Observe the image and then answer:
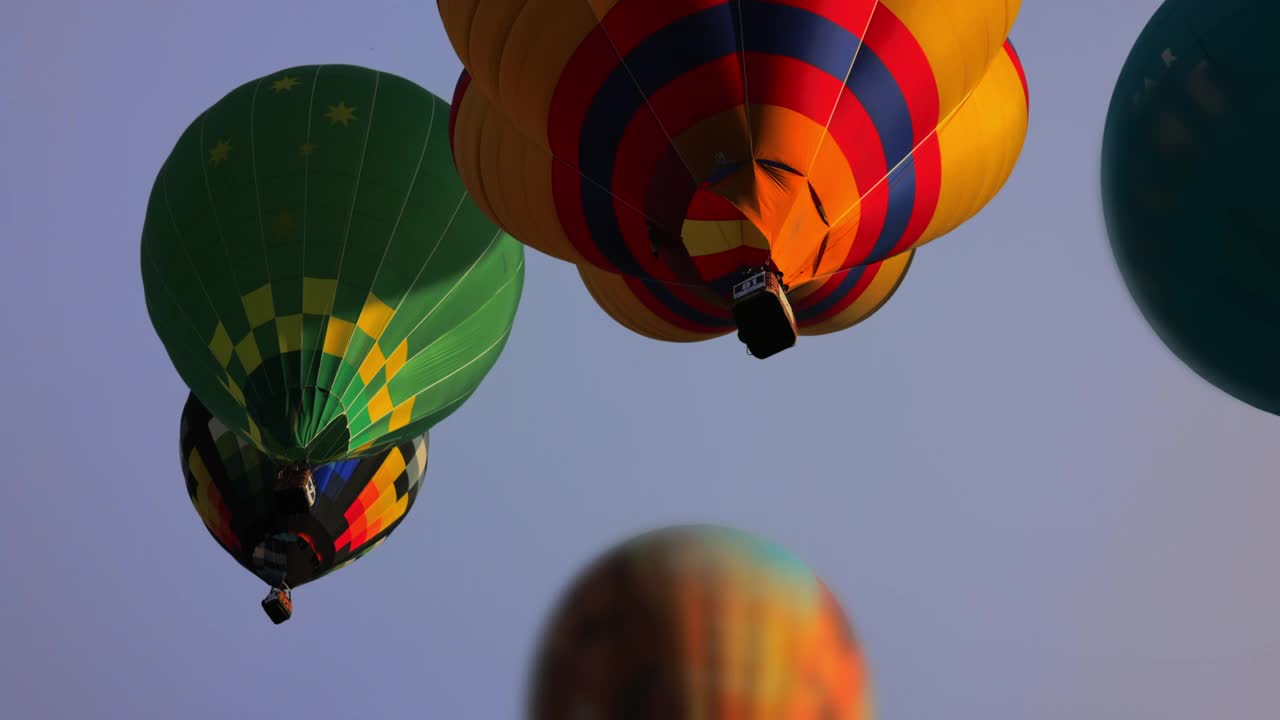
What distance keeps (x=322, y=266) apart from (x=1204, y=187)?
5371 millimetres

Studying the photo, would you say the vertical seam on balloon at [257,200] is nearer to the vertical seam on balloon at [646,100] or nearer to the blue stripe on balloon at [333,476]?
the blue stripe on balloon at [333,476]

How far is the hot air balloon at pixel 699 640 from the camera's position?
5.79 meters

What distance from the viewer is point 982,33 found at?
6910mm

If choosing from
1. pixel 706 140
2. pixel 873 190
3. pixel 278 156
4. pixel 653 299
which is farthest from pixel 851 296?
pixel 278 156

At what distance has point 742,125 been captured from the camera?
638 centimetres

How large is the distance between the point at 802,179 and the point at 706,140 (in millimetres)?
456

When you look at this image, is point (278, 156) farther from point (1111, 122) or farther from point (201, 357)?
point (1111, 122)

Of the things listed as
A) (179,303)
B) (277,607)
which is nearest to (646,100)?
(179,303)

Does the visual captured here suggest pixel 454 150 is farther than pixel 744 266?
Yes

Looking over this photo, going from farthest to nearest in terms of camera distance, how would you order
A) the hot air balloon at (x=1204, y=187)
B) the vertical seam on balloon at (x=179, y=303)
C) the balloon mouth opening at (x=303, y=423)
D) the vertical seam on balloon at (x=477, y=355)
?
the vertical seam on balloon at (x=477, y=355) → the vertical seam on balloon at (x=179, y=303) → the balloon mouth opening at (x=303, y=423) → the hot air balloon at (x=1204, y=187)

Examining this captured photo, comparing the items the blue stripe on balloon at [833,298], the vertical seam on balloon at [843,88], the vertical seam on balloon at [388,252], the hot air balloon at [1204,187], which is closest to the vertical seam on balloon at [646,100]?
the vertical seam on balloon at [843,88]

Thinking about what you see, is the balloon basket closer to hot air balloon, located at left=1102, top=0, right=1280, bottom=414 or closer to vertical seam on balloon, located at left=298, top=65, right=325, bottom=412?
vertical seam on balloon, located at left=298, top=65, right=325, bottom=412

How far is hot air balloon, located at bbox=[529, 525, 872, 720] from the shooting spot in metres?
5.79

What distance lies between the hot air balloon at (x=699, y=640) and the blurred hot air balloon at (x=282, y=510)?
12.8 ft
